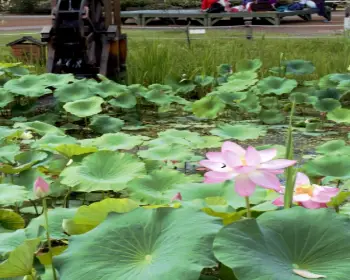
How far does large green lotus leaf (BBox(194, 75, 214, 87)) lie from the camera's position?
4.66 meters

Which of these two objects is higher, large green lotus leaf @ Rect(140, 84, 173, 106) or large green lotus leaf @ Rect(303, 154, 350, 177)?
large green lotus leaf @ Rect(303, 154, 350, 177)

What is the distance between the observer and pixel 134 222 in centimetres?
99

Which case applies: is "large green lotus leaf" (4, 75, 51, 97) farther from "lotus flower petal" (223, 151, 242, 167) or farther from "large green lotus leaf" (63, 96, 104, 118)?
"lotus flower petal" (223, 151, 242, 167)

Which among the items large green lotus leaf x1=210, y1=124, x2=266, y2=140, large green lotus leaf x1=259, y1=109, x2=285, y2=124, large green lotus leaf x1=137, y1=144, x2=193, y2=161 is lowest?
large green lotus leaf x1=259, y1=109, x2=285, y2=124

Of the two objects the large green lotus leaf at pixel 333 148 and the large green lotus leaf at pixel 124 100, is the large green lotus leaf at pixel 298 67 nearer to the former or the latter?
the large green lotus leaf at pixel 124 100

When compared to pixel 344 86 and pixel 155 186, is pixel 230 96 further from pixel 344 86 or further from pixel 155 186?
pixel 155 186

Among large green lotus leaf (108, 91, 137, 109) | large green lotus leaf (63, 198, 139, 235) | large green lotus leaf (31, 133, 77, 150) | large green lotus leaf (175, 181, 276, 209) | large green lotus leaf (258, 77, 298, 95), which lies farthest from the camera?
large green lotus leaf (258, 77, 298, 95)

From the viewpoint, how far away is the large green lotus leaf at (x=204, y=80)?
4.66 metres

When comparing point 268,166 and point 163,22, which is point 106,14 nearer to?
point 268,166

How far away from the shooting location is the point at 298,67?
15.6ft

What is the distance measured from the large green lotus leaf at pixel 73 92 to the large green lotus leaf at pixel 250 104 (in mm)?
963

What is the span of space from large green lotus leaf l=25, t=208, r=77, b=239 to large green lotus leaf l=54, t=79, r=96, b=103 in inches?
94.3

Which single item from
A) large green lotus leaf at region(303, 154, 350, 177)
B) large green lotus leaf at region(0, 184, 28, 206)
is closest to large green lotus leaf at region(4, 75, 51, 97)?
large green lotus leaf at region(0, 184, 28, 206)

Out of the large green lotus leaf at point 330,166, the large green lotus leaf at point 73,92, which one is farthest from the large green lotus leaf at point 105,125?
the large green lotus leaf at point 330,166
